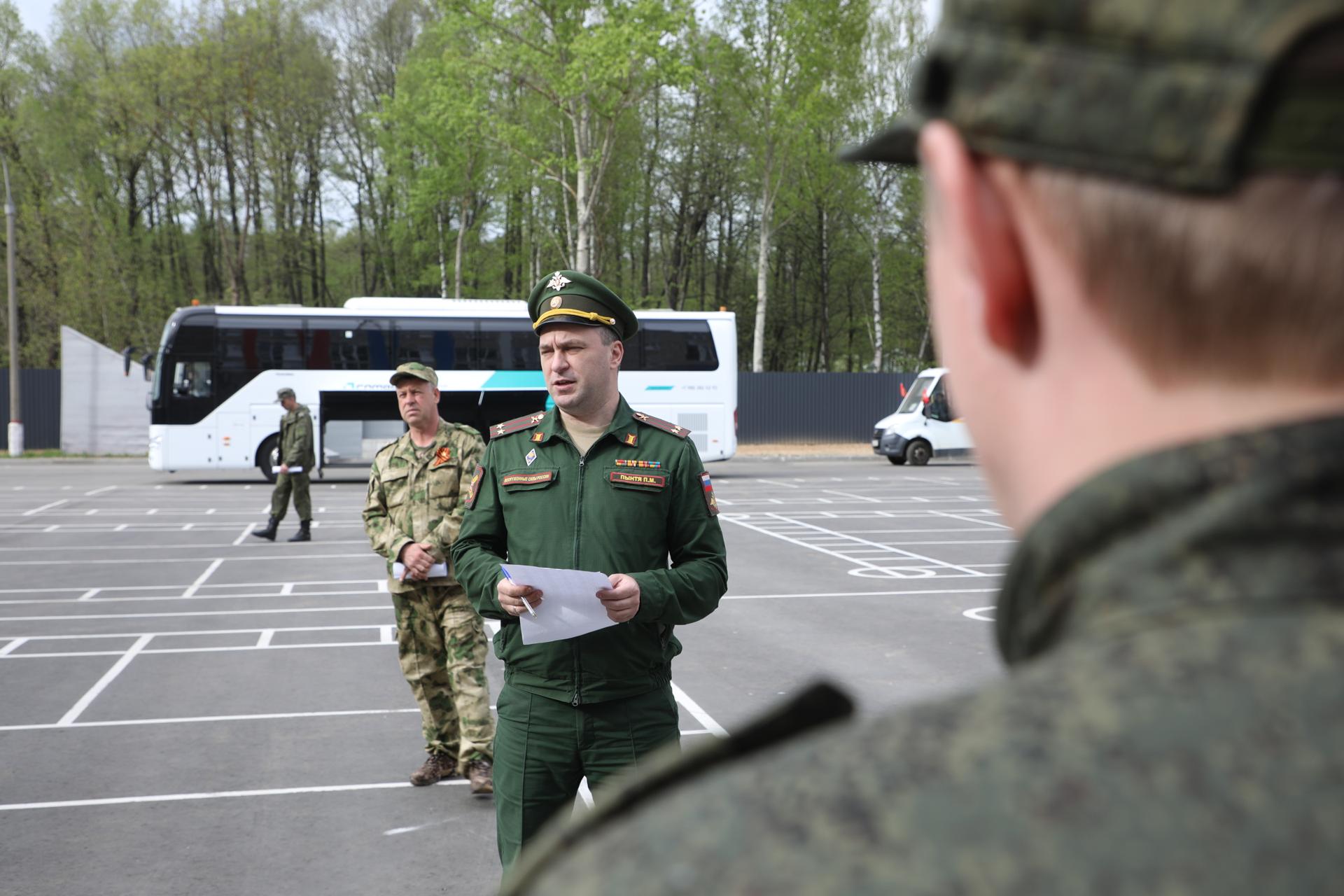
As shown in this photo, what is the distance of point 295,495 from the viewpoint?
15719mm

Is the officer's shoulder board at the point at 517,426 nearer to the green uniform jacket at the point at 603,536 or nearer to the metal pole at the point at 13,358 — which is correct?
the green uniform jacket at the point at 603,536

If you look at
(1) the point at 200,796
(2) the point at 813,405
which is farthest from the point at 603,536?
(2) the point at 813,405

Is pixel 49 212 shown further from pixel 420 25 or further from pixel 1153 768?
pixel 1153 768

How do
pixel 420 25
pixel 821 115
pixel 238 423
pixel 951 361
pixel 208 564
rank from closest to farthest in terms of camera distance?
pixel 951 361 < pixel 208 564 < pixel 238 423 < pixel 821 115 < pixel 420 25

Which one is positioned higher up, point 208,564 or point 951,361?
point 951,361

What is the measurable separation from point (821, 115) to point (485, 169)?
12.5 meters

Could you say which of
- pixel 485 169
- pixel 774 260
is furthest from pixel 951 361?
pixel 774 260

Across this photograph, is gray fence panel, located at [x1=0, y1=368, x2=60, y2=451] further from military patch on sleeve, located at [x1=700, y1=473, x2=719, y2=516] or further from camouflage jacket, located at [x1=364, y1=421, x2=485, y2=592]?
military patch on sleeve, located at [x1=700, y1=473, x2=719, y2=516]

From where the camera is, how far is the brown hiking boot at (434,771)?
5.83m

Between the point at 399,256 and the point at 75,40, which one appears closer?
the point at 75,40

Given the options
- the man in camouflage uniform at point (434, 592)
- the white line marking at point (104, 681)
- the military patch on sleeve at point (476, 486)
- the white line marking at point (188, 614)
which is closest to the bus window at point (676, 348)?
the white line marking at point (188, 614)

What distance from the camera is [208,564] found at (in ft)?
44.5

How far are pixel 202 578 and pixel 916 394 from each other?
21706mm

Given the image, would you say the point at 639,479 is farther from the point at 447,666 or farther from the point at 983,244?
the point at 983,244
